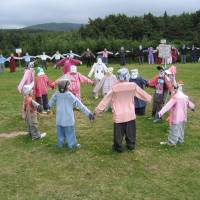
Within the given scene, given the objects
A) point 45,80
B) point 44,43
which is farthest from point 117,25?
point 45,80

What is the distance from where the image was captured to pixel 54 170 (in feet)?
29.7

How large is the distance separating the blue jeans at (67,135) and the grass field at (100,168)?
211 mm

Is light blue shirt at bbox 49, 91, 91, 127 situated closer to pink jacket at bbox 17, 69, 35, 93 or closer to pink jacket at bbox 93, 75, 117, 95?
pink jacket at bbox 17, 69, 35, 93

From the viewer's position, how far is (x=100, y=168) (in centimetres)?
906

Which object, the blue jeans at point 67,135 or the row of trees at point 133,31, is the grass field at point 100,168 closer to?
the blue jeans at point 67,135

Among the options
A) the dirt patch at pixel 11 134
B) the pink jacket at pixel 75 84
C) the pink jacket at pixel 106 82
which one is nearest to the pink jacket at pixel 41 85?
the pink jacket at pixel 75 84

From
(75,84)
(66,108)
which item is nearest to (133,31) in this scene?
(75,84)

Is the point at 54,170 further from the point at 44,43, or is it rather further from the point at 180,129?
the point at 44,43

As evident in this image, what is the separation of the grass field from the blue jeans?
0.21 m

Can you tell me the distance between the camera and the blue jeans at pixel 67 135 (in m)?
10.1

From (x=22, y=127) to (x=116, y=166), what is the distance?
469cm

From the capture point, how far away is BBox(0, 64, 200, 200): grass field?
25.9 ft

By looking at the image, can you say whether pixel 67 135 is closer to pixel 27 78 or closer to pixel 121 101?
pixel 121 101

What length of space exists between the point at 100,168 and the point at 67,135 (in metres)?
1.46
